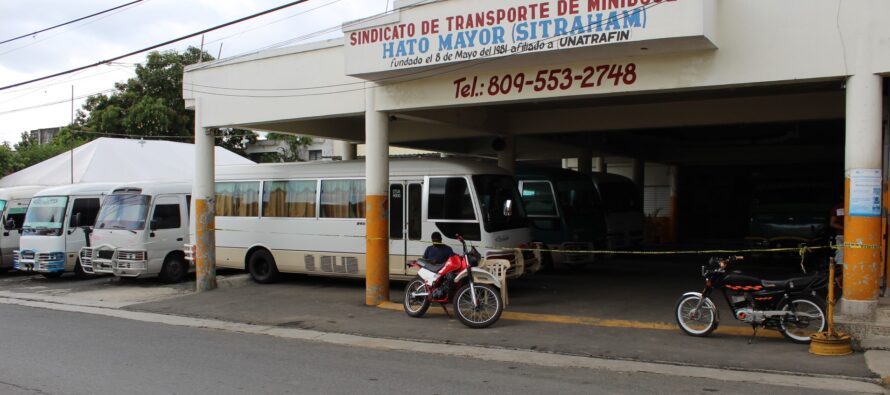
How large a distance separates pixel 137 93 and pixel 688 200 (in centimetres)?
2629

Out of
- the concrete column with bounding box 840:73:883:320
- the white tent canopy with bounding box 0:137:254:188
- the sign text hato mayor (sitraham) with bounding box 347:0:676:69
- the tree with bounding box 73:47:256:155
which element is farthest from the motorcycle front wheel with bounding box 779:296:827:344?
the tree with bounding box 73:47:256:155

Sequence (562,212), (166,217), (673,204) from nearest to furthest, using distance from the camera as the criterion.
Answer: (562,212)
(166,217)
(673,204)

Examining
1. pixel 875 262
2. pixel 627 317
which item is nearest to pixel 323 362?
pixel 627 317

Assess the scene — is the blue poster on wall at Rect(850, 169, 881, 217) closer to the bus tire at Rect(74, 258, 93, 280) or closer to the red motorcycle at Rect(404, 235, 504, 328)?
the red motorcycle at Rect(404, 235, 504, 328)

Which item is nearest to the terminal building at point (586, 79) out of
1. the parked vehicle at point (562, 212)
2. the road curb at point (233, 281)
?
the parked vehicle at point (562, 212)

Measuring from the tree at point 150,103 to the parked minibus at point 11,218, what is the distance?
13575mm

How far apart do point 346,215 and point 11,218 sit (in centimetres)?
1147

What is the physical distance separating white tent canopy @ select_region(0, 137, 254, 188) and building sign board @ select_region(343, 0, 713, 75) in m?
15.0

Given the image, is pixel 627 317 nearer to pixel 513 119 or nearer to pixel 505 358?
pixel 505 358

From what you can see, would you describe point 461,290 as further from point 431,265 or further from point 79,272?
point 79,272

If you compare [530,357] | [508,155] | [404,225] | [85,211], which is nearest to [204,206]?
[404,225]

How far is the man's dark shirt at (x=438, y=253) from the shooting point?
11445 millimetres

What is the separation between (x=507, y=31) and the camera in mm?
10125

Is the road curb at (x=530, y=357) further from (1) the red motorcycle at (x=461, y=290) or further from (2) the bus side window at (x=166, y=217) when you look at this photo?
(2) the bus side window at (x=166, y=217)
